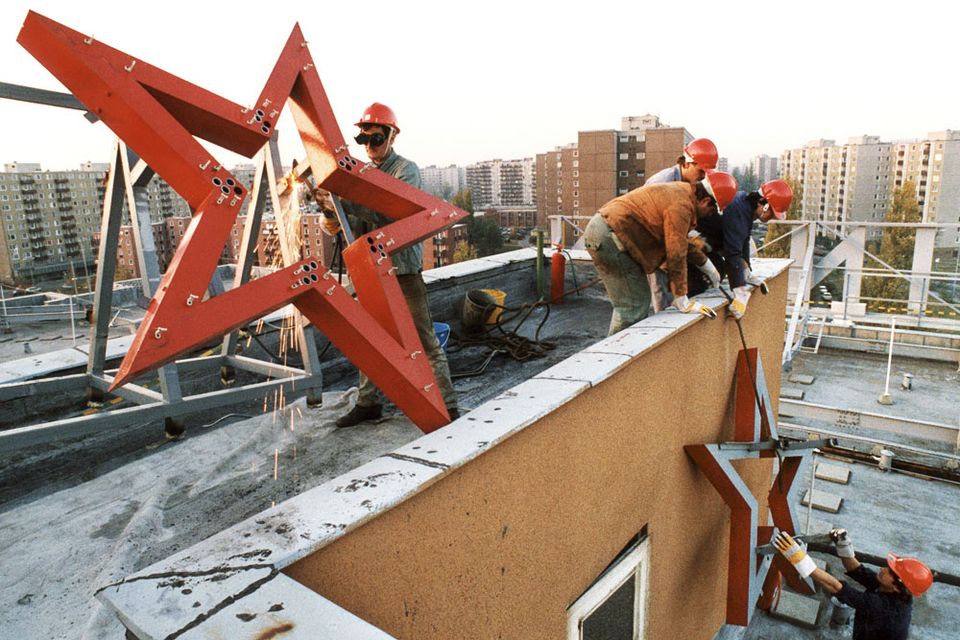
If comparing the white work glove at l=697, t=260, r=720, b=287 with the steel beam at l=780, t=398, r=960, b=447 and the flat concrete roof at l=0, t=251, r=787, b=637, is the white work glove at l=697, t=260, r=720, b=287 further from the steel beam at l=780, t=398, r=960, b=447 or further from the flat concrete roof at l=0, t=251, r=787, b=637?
the steel beam at l=780, t=398, r=960, b=447

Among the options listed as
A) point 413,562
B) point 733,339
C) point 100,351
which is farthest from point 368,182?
point 733,339

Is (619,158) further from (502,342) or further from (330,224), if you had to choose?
(330,224)

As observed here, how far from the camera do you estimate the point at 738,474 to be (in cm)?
514

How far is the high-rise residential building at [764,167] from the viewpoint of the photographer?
535ft

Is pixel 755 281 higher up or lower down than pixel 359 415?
higher up

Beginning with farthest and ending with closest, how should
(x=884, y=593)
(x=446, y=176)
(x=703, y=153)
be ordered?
1. (x=446, y=176)
2. (x=884, y=593)
3. (x=703, y=153)

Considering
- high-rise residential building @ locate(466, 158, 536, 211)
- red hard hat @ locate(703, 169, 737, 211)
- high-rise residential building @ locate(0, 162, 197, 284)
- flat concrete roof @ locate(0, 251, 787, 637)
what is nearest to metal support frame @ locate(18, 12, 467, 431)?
flat concrete roof @ locate(0, 251, 787, 637)

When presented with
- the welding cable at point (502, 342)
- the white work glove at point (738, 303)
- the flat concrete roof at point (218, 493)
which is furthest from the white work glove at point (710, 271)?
the welding cable at point (502, 342)

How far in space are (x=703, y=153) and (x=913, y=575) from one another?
4661 millimetres

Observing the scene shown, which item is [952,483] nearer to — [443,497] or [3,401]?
[443,497]

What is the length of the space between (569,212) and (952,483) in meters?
69.0

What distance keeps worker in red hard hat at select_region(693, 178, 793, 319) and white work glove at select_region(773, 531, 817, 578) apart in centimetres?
223

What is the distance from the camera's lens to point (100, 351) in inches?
163

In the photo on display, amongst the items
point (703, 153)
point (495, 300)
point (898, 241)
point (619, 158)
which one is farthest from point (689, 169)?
point (898, 241)
